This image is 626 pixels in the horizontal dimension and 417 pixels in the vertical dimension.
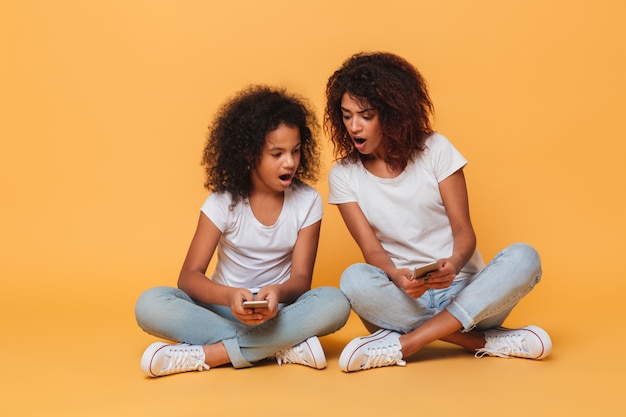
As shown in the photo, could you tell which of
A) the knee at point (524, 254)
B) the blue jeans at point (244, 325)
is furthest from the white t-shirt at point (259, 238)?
the knee at point (524, 254)

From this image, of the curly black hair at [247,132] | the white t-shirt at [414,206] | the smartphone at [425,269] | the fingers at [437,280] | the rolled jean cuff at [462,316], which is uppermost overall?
the curly black hair at [247,132]

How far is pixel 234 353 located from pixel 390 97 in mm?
1126

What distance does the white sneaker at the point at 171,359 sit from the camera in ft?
10.3

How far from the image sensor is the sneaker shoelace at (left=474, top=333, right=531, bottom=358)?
10.6ft

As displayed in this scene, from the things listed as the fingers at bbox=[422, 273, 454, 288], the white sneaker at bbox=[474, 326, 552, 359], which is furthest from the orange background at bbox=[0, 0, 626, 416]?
the fingers at bbox=[422, 273, 454, 288]

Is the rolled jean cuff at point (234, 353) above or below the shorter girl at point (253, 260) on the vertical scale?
below

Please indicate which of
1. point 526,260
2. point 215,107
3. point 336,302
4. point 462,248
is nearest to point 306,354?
point 336,302

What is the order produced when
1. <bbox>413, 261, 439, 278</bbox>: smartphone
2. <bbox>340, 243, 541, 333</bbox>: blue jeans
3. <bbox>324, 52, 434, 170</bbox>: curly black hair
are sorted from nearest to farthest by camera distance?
<bbox>413, 261, 439, 278</bbox>: smartphone → <bbox>340, 243, 541, 333</bbox>: blue jeans → <bbox>324, 52, 434, 170</bbox>: curly black hair

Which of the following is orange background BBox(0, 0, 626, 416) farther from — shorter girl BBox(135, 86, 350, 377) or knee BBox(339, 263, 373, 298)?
knee BBox(339, 263, 373, 298)

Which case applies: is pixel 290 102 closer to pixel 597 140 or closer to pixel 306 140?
pixel 306 140

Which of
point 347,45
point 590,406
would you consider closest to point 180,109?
point 347,45

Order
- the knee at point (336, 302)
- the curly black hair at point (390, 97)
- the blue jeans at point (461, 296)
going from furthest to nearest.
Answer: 1. the curly black hair at point (390, 97)
2. the knee at point (336, 302)
3. the blue jeans at point (461, 296)

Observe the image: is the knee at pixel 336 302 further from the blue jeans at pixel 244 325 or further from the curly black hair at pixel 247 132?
the curly black hair at pixel 247 132

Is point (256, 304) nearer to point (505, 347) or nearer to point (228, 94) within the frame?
point (505, 347)
